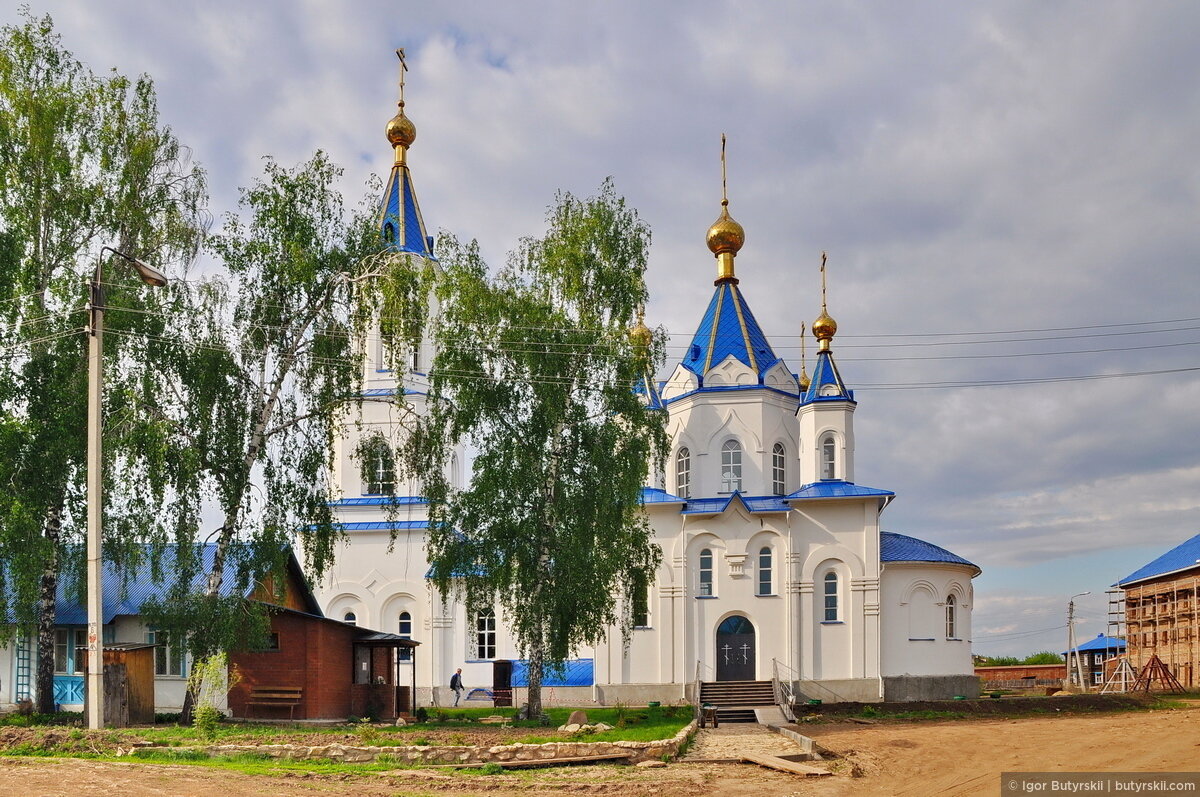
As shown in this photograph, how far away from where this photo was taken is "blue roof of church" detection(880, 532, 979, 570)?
3325 cm

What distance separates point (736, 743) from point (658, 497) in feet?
41.2

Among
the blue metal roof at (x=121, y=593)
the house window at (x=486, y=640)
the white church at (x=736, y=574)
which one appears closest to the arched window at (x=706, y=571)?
the white church at (x=736, y=574)

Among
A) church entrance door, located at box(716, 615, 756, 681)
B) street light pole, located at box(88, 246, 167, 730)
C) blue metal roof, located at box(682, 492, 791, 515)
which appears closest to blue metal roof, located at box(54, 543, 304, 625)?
street light pole, located at box(88, 246, 167, 730)

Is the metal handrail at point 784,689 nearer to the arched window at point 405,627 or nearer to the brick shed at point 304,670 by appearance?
the brick shed at point 304,670

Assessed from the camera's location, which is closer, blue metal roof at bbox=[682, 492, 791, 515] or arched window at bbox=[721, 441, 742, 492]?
blue metal roof at bbox=[682, 492, 791, 515]

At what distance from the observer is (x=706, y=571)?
33219mm

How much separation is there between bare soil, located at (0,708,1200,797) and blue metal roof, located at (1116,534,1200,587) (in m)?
22.6

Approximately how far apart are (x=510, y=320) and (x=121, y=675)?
34.3 ft

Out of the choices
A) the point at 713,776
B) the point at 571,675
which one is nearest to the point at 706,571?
the point at 571,675

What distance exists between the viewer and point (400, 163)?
114 ft

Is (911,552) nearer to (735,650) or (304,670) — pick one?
(735,650)

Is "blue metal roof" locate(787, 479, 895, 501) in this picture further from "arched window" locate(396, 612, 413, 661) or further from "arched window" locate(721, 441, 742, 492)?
"arched window" locate(396, 612, 413, 661)

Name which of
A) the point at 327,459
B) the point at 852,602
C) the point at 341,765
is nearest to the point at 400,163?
the point at 327,459

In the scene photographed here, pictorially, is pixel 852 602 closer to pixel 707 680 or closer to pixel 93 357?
pixel 707 680
